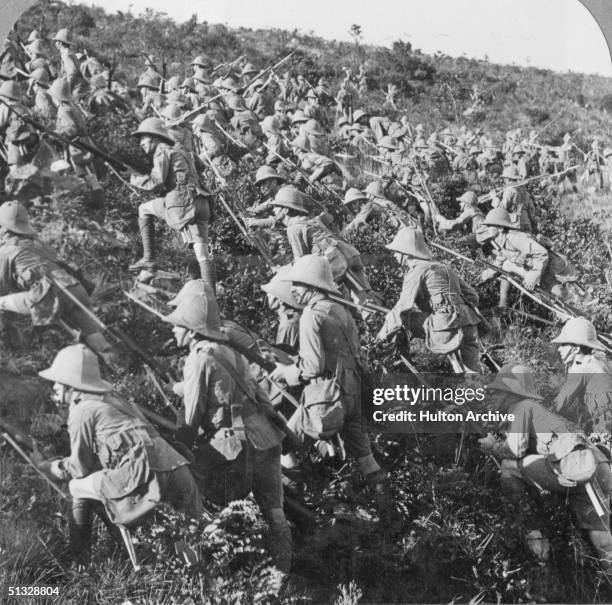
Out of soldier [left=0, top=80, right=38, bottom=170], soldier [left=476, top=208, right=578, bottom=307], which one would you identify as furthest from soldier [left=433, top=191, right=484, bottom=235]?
soldier [left=0, top=80, right=38, bottom=170]

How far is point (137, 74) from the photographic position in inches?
423

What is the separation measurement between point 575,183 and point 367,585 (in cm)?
586

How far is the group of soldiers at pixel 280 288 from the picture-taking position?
7070mm

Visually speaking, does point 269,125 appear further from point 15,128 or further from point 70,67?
point 15,128

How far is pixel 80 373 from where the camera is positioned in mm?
6699

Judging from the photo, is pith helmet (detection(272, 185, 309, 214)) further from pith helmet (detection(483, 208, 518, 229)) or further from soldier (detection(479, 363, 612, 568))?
soldier (detection(479, 363, 612, 568))

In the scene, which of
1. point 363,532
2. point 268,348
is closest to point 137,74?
point 268,348

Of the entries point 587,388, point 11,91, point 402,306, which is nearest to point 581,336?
point 587,388

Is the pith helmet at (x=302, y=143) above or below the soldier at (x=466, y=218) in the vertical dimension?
above

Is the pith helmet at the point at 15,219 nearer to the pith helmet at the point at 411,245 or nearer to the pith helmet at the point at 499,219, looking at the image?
the pith helmet at the point at 411,245

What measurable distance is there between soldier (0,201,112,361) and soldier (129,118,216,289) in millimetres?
1107

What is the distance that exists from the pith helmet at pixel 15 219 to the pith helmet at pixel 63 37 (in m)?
2.65

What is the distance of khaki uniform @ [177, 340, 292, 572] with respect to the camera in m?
7.07

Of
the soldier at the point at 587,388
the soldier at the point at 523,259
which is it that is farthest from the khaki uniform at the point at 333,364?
the soldier at the point at 523,259
